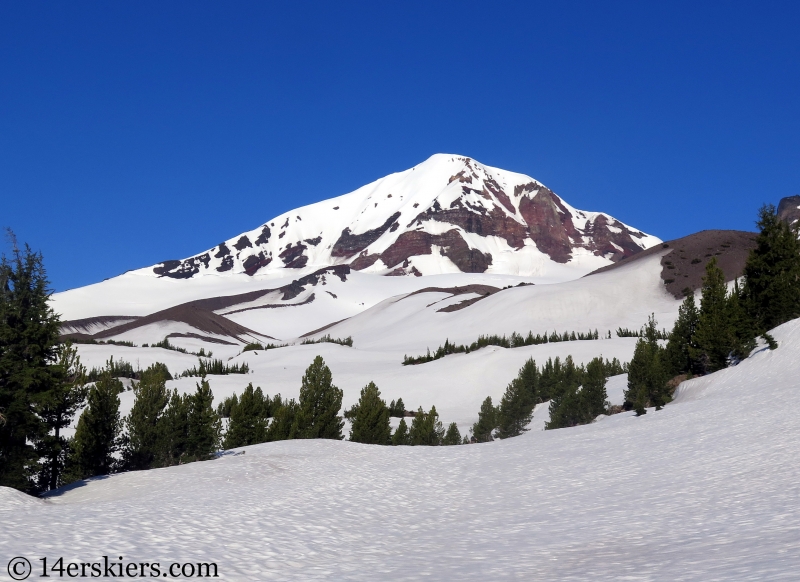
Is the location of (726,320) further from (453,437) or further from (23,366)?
(23,366)

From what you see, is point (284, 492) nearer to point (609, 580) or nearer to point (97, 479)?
point (97, 479)

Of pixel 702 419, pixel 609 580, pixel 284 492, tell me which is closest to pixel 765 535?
pixel 609 580

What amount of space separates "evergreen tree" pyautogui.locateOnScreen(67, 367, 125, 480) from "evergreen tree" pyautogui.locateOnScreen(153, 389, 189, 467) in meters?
1.61

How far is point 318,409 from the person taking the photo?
3481 centimetres

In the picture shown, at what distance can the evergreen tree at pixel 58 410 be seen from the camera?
22125 millimetres

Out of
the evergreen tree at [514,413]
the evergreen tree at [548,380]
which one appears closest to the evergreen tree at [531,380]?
the evergreen tree at [548,380]

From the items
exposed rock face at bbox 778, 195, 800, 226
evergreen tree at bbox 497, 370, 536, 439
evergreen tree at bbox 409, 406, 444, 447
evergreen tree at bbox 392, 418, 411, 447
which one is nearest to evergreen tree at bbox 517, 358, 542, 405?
evergreen tree at bbox 497, 370, 536, 439

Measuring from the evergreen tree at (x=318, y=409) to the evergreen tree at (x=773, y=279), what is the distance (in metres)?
20.3

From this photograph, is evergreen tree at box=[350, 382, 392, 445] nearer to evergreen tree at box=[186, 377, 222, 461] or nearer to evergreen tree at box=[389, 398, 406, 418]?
evergreen tree at box=[389, 398, 406, 418]

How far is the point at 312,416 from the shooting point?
1355 inches

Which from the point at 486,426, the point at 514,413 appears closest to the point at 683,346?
the point at 514,413

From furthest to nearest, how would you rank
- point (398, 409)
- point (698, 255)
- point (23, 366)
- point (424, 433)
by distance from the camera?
point (698, 255) → point (398, 409) → point (424, 433) → point (23, 366)

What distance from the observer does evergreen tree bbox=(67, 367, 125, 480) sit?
25641 mm

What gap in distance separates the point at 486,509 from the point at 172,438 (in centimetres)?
1675
